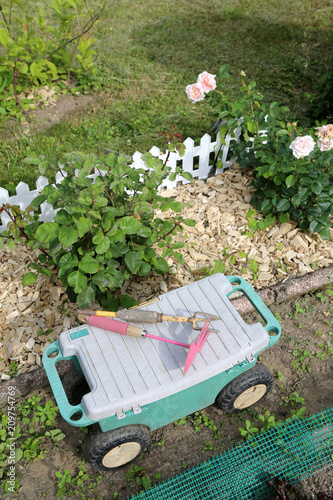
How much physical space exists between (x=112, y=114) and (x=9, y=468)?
12.5ft

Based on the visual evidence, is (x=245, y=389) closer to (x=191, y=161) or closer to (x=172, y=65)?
(x=191, y=161)

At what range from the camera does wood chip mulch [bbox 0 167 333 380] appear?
126 inches

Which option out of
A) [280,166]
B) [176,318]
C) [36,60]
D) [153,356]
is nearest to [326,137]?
[280,166]

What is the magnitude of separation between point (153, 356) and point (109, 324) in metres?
0.30

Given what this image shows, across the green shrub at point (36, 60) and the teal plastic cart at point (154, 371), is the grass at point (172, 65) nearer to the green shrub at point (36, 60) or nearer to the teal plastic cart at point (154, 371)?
the green shrub at point (36, 60)

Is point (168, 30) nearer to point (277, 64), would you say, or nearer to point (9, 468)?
point (277, 64)

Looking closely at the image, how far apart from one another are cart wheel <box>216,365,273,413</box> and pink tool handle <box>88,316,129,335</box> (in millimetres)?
761

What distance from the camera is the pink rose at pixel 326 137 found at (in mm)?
2996

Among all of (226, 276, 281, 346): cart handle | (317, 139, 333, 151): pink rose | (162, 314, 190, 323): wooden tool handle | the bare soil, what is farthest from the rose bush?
(162, 314, 190, 323): wooden tool handle

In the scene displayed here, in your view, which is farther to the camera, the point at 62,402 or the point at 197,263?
the point at 197,263

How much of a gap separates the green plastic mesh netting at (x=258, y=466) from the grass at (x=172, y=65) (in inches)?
116

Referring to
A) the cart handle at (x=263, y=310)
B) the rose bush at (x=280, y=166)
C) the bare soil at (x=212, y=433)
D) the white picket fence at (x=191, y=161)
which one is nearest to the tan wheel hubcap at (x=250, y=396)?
the bare soil at (x=212, y=433)

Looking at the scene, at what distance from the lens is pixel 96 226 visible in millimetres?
2658

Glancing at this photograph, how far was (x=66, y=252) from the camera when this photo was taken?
2.76m
